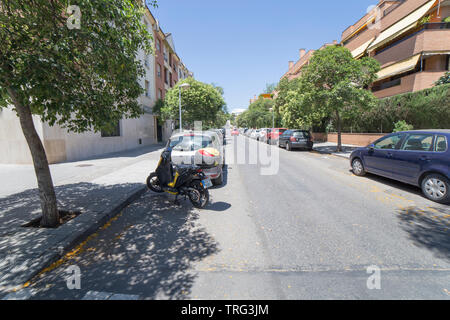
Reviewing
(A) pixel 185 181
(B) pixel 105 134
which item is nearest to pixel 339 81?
(A) pixel 185 181

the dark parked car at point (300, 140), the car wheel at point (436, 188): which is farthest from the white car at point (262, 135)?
the car wheel at point (436, 188)

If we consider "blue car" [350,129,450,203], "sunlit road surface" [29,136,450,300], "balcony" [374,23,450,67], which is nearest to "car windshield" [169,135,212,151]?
"sunlit road surface" [29,136,450,300]

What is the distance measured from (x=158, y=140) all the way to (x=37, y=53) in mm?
23651

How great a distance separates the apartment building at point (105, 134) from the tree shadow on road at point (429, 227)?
5037mm

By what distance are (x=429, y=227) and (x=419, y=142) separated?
2782 millimetres

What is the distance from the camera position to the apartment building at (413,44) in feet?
48.1

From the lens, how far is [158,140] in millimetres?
25672

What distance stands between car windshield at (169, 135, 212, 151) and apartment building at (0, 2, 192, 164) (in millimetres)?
1400

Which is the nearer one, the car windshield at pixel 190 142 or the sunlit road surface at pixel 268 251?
the sunlit road surface at pixel 268 251

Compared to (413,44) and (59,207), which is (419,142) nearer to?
(59,207)

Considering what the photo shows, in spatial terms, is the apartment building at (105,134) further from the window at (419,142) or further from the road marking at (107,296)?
the window at (419,142)

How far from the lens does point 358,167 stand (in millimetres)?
7555
